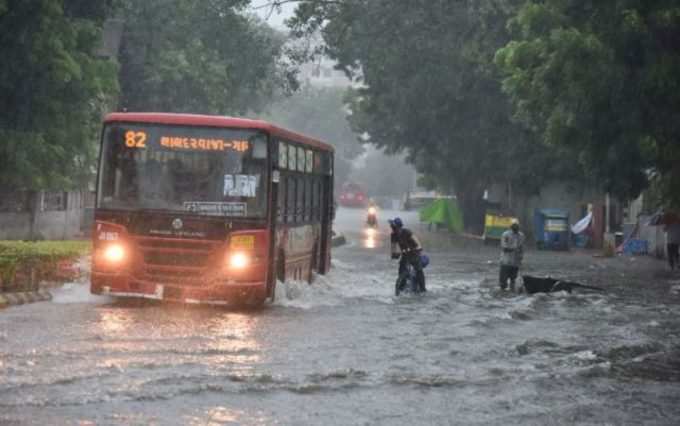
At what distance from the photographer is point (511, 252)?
24.0 m

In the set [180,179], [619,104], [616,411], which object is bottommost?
[616,411]

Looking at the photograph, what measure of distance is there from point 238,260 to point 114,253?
1.79m

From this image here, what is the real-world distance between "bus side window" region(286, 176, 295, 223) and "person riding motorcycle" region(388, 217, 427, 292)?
2.18 meters

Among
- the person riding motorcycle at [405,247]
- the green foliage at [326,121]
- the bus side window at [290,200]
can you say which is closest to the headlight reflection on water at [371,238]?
the person riding motorcycle at [405,247]

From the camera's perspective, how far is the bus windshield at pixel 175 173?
59.0 ft

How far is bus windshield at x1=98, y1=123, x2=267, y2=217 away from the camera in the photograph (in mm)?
17984

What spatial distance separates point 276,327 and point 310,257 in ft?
21.3

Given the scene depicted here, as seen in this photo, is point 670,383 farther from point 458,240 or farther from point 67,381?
point 458,240

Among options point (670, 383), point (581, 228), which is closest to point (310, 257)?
point (670, 383)

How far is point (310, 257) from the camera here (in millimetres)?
23109

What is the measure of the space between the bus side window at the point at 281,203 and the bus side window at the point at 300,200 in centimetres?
133

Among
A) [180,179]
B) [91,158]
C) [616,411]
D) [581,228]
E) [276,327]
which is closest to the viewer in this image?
[616,411]

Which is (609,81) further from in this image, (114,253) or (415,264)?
(114,253)

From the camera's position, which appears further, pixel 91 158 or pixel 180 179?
pixel 91 158
